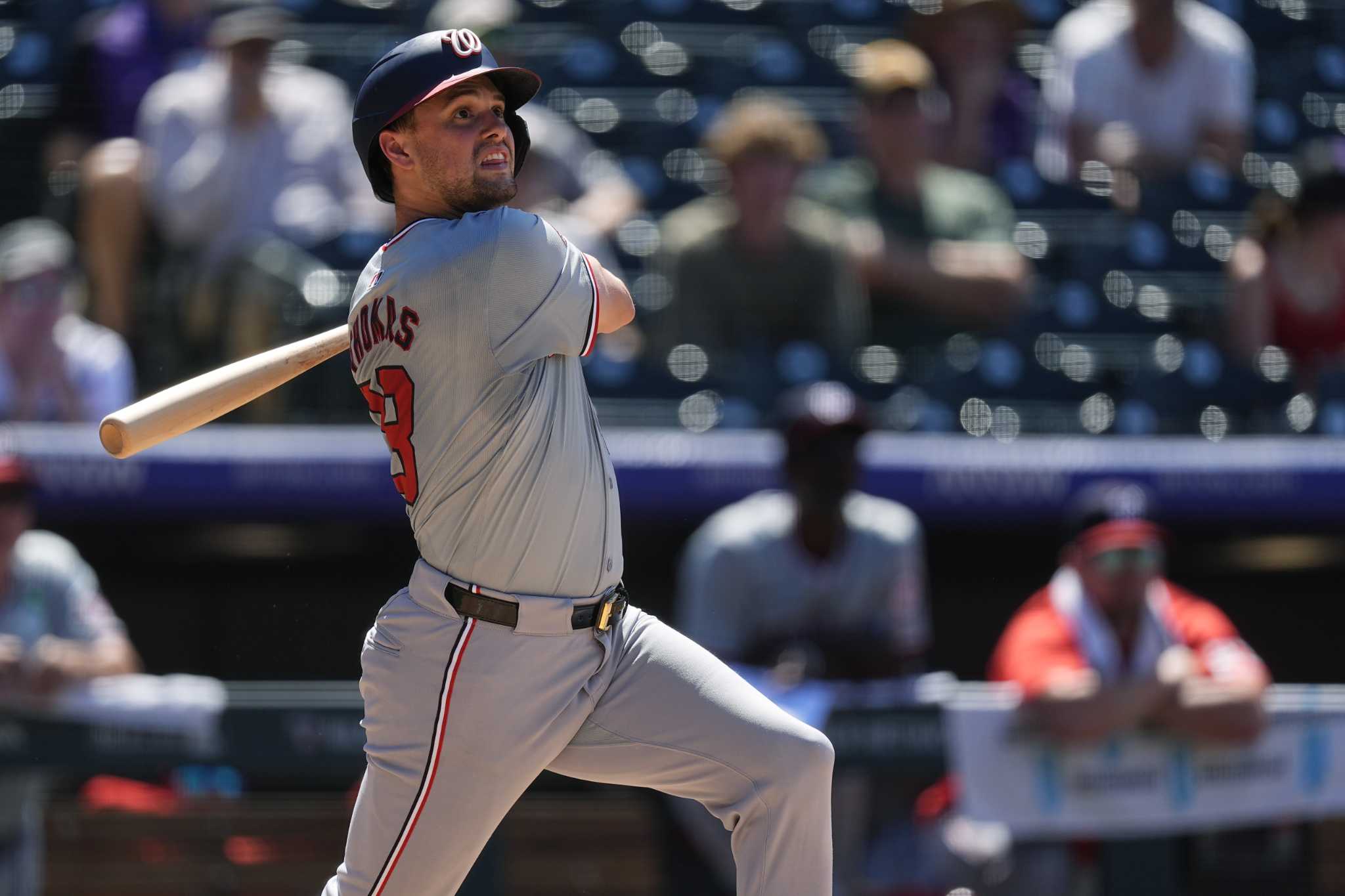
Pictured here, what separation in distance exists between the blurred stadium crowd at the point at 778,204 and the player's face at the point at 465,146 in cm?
324

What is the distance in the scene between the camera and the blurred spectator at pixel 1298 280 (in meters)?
6.25

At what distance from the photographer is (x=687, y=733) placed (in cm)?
266

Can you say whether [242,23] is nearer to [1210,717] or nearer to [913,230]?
[913,230]

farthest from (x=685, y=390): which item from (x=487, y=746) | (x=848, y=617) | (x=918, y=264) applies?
(x=487, y=746)

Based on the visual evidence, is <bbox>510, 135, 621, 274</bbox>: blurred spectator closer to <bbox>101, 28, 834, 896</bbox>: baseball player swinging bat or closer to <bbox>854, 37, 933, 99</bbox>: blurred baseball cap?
<bbox>854, 37, 933, 99</bbox>: blurred baseball cap

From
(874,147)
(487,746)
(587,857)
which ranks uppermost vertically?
(487,746)

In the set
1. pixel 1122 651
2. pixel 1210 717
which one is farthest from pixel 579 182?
pixel 1210 717

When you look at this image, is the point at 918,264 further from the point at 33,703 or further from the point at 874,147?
the point at 33,703

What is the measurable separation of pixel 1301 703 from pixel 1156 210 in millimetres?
2717

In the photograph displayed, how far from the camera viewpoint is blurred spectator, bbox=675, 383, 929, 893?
15.7ft

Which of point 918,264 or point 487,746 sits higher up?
point 487,746

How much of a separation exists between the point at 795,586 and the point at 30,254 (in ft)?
9.02

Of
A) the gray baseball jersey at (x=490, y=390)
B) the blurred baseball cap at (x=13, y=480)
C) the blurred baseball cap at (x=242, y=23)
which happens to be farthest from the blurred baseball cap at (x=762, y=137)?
the gray baseball jersey at (x=490, y=390)

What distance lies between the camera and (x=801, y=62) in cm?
746
